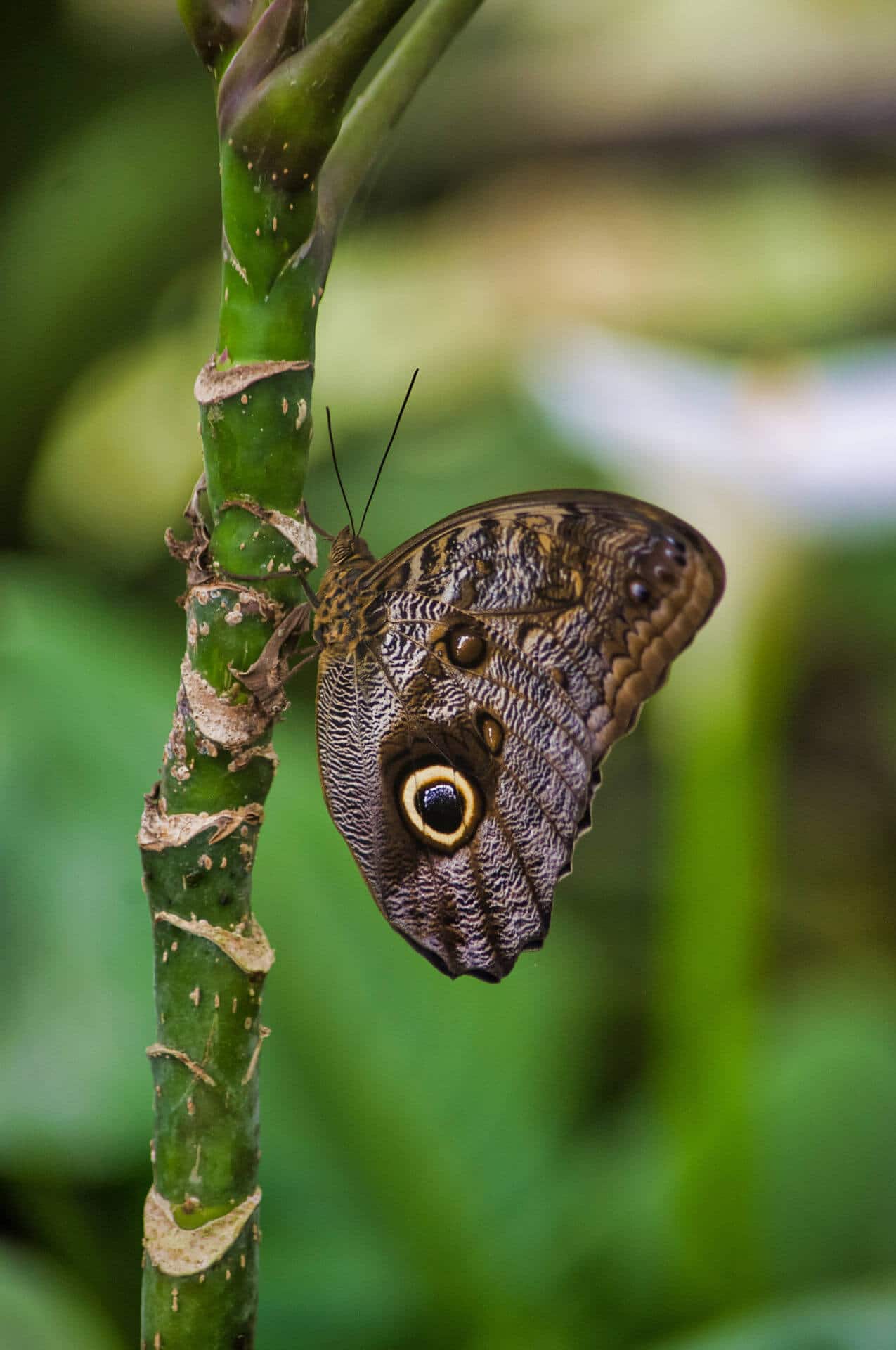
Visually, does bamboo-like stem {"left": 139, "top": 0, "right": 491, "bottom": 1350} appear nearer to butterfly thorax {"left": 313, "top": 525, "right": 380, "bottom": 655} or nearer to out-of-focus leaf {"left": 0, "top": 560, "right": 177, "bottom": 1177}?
butterfly thorax {"left": 313, "top": 525, "right": 380, "bottom": 655}

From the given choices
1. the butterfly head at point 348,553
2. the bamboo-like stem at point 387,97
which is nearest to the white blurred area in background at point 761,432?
the butterfly head at point 348,553

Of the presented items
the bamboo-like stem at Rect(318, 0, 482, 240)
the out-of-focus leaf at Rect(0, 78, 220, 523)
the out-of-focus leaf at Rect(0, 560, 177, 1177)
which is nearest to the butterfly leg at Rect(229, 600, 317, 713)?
the bamboo-like stem at Rect(318, 0, 482, 240)

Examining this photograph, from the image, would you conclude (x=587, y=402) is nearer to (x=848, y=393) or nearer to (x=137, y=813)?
(x=848, y=393)

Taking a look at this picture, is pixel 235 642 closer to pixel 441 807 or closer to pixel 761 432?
pixel 441 807

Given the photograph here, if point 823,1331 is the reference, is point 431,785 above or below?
above

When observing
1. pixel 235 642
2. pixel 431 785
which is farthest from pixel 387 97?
pixel 431 785

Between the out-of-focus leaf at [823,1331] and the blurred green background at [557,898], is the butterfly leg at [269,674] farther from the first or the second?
the out-of-focus leaf at [823,1331]
